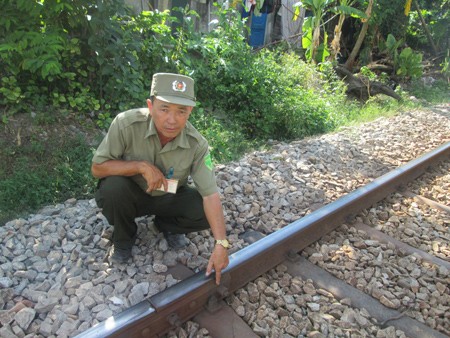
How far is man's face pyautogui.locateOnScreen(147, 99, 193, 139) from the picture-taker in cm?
224

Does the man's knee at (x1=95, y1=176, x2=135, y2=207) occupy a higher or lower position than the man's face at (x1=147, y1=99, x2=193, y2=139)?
lower

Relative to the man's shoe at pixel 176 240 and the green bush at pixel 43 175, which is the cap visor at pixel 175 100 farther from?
the green bush at pixel 43 175

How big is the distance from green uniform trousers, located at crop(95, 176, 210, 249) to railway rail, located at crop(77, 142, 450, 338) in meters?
0.41

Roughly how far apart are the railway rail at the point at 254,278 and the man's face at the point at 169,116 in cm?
84

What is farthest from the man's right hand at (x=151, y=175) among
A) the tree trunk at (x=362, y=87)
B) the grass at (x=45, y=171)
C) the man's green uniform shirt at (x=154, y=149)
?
the tree trunk at (x=362, y=87)

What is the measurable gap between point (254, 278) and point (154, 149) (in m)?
1.03

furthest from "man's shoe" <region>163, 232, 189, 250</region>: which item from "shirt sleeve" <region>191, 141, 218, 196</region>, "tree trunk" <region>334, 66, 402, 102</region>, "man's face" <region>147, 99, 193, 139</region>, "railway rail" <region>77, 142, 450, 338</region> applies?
"tree trunk" <region>334, 66, 402, 102</region>

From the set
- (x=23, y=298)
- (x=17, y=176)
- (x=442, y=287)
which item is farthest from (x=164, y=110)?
(x=442, y=287)

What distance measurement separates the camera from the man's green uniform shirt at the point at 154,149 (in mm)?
2361

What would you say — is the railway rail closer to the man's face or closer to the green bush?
the man's face

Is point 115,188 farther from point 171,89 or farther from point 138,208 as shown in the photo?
point 171,89

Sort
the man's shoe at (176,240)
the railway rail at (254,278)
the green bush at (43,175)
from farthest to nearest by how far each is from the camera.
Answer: the green bush at (43,175) → the man's shoe at (176,240) → the railway rail at (254,278)

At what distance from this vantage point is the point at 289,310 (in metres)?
2.37

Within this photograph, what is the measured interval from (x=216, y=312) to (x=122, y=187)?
2.98ft
